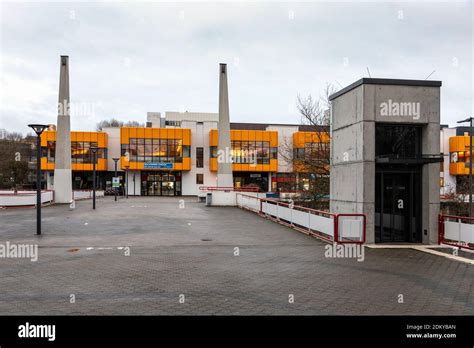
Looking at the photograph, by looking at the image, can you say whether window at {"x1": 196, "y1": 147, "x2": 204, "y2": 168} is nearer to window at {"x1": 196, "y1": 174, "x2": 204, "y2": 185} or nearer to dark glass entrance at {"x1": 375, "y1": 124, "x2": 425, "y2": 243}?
window at {"x1": 196, "y1": 174, "x2": 204, "y2": 185}

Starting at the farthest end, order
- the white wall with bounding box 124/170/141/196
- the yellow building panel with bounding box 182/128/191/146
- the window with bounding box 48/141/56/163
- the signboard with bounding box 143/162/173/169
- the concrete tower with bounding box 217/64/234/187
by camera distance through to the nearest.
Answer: the yellow building panel with bounding box 182/128/191/146 < the white wall with bounding box 124/170/141/196 < the signboard with bounding box 143/162/173/169 < the window with bounding box 48/141/56/163 < the concrete tower with bounding box 217/64/234/187

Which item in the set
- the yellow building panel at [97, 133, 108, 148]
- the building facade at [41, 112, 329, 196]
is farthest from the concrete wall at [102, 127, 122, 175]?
the yellow building panel at [97, 133, 108, 148]

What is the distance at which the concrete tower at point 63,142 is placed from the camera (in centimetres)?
3341

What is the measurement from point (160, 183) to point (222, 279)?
177ft

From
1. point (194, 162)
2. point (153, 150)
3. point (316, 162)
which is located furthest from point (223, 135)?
point (194, 162)

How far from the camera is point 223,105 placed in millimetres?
37562

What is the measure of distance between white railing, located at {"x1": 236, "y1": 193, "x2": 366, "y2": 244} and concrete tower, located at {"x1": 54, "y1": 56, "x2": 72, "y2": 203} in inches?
819

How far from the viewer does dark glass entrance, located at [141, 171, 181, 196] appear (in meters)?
60.6

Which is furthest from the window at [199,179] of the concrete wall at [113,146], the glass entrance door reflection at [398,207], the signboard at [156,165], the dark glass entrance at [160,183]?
the glass entrance door reflection at [398,207]

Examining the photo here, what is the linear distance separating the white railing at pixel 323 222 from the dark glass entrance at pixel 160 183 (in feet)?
135

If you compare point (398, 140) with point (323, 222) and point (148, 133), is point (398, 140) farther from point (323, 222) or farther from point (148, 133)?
point (148, 133)

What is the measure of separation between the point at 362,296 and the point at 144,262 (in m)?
5.49
